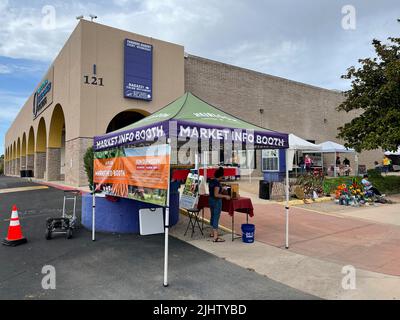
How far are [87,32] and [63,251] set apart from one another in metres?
16.5

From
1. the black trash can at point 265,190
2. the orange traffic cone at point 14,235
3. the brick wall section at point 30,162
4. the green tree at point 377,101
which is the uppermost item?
the green tree at point 377,101

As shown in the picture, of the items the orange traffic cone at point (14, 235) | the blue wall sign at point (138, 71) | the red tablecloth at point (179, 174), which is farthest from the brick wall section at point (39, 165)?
the red tablecloth at point (179, 174)

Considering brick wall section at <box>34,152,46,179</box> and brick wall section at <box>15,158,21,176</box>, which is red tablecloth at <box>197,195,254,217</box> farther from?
brick wall section at <box>15,158,21,176</box>

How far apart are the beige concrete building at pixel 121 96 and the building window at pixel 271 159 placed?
715cm

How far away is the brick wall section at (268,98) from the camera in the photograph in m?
26.0

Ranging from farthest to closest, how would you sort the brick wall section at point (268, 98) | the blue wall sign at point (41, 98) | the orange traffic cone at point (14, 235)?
the blue wall sign at point (41, 98), the brick wall section at point (268, 98), the orange traffic cone at point (14, 235)

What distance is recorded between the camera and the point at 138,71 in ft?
68.0

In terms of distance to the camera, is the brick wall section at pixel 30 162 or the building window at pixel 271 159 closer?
the building window at pixel 271 159

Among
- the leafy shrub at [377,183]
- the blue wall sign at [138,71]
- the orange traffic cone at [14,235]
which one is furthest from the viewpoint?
the blue wall sign at [138,71]

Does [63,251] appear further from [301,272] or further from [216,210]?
[301,272]

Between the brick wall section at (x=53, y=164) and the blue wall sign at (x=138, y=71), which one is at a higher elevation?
the blue wall sign at (x=138, y=71)

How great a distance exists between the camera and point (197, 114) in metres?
6.17

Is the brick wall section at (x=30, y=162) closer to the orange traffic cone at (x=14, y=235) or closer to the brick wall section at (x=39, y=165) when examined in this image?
the brick wall section at (x=39, y=165)
